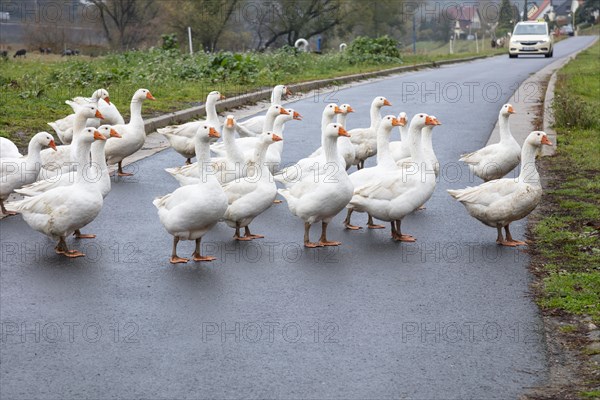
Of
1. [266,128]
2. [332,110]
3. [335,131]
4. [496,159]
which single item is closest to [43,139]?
[266,128]

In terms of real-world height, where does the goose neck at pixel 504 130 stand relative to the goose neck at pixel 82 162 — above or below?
below

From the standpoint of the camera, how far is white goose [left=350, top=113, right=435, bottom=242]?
Answer: 8656 mm

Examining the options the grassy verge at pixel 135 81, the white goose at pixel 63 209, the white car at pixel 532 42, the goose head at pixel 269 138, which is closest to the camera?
the white goose at pixel 63 209

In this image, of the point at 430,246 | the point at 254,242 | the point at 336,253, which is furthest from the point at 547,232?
the point at 254,242

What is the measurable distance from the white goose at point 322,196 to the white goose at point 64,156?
2.87 metres

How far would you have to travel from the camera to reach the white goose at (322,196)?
8398mm

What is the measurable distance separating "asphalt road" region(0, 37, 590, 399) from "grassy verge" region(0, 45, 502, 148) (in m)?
5.83

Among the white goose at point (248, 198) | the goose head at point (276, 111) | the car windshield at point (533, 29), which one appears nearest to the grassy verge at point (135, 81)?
the goose head at point (276, 111)

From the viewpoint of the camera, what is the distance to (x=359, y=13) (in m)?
62.9

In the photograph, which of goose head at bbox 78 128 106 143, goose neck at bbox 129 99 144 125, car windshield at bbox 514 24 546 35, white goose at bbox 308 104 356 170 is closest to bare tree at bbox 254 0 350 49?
car windshield at bbox 514 24 546 35

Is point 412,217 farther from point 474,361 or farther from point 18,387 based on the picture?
point 18,387

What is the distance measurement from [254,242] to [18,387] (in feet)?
12.7

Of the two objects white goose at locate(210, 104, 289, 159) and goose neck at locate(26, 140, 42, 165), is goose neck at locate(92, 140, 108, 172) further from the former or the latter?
white goose at locate(210, 104, 289, 159)

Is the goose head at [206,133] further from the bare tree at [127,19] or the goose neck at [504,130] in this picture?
the bare tree at [127,19]
